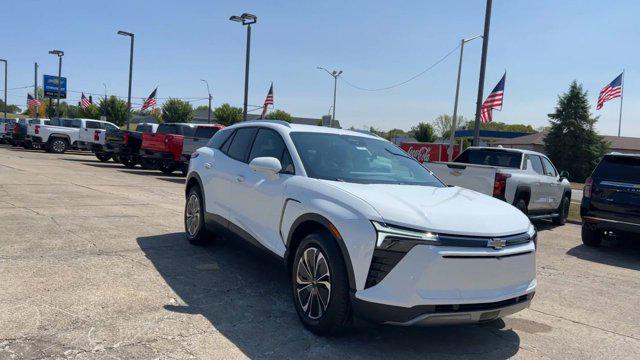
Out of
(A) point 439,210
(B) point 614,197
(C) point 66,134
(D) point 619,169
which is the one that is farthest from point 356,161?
(C) point 66,134

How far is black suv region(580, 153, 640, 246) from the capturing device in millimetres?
8375

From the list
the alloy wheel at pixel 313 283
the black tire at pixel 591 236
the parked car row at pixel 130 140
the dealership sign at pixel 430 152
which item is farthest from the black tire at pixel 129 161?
the alloy wheel at pixel 313 283

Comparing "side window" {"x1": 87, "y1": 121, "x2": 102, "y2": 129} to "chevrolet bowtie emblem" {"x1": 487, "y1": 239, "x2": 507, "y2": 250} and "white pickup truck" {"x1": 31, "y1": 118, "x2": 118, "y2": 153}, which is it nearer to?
"white pickup truck" {"x1": 31, "y1": 118, "x2": 118, "y2": 153}

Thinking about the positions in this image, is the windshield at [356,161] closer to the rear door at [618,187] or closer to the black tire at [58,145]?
the rear door at [618,187]

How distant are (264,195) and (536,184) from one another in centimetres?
766

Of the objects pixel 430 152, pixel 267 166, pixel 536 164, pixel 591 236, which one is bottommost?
pixel 591 236

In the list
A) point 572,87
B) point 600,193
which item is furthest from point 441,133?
point 600,193

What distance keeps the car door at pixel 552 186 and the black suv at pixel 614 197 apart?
7.54ft

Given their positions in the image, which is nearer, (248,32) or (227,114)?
(248,32)

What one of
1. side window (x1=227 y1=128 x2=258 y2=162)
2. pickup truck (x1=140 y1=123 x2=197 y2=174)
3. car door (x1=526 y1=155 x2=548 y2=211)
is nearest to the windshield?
side window (x1=227 y1=128 x2=258 y2=162)

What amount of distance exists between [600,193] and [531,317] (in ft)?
Answer: 15.9

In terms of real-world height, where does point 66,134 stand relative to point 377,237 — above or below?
above

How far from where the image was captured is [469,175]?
9836mm

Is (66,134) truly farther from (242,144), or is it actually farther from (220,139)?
(242,144)
